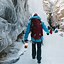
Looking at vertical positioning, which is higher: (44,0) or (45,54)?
(44,0)

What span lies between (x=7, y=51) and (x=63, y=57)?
2.60m

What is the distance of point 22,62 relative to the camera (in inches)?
408

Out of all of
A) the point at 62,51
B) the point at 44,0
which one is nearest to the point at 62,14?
the point at 44,0

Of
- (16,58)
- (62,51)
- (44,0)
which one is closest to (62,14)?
(44,0)

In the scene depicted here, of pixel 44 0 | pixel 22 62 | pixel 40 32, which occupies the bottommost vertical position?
pixel 22 62

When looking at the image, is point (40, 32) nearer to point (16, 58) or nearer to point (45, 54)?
point (16, 58)

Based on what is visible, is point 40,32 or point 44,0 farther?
point 44,0

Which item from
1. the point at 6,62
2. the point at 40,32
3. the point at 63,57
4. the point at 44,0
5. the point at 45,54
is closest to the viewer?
the point at 40,32

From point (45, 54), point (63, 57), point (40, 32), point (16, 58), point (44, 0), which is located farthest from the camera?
point (44, 0)

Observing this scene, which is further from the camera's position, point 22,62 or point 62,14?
point 62,14

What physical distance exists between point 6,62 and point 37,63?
122cm

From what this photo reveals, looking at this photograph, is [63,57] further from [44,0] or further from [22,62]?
[44,0]

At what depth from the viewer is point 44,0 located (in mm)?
50219

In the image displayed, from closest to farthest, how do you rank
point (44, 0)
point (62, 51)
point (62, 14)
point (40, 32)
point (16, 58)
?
point (40, 32), point (16, 58), point (62, 51), point (62, 14), point (44, 0)
